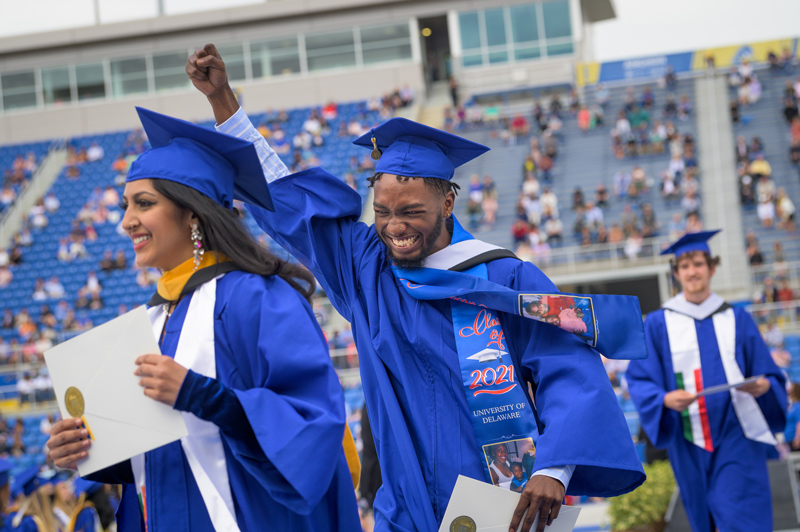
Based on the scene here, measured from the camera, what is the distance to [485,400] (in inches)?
107

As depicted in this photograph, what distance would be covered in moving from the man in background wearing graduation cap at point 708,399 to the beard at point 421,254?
2445 mm

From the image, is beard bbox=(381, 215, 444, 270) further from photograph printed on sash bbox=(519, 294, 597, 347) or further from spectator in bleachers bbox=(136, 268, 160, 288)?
spectator in bleachers bbox=(136, 268, 160, 288)

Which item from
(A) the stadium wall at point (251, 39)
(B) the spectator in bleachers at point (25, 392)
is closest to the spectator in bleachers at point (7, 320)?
(B) the spectator in bleachers at point (25, 392)

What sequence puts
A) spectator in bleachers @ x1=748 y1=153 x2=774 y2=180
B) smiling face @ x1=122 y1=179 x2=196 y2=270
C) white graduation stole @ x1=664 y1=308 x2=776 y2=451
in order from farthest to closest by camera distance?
spectator in bleachers @ x1=748 y1=153 x2=774 y2=180, white graduation stole @ x1=664 y1=308 x2=776 y2=451, smiling face @ x1=122 y1=179 x2=196 y2=270

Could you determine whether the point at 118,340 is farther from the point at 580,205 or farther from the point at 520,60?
the point at 520,60

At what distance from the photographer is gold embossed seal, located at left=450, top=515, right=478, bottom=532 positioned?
8.21 ft

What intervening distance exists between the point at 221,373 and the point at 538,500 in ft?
3.15

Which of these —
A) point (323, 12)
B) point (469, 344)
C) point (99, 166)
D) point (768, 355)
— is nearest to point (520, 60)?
point (323, 12)

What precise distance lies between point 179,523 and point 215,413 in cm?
33

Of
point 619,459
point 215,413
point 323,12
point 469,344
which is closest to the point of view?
point 215,413

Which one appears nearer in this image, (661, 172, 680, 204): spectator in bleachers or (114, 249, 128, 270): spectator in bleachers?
(661, 172, 680, 204): spectator in bleachers

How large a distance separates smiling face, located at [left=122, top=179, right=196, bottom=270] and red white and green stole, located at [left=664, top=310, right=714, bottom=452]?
3.50 meters

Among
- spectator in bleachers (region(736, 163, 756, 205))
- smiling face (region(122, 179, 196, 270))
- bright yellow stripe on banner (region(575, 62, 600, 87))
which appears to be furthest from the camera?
bright yellow stripe on banner (region(575, 62, 600, 87))

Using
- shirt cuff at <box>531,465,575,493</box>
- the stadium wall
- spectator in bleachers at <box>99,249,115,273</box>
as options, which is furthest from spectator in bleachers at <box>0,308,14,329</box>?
shirt cuff at <box>531,465,575,493</box>
